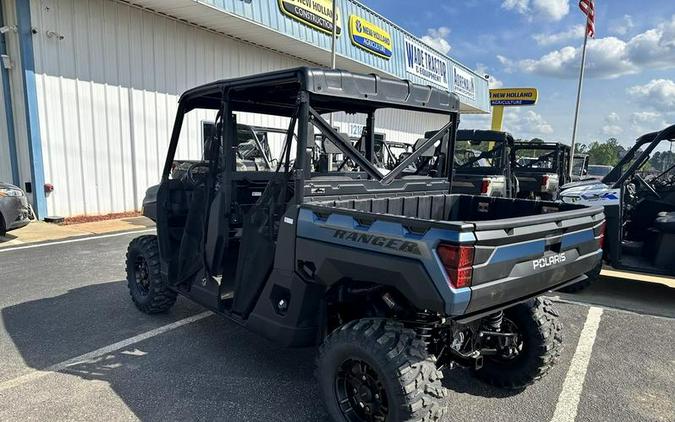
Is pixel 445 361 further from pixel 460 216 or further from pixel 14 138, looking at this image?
pixel 14 138

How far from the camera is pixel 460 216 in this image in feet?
12.9

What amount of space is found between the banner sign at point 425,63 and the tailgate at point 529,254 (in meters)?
17.3

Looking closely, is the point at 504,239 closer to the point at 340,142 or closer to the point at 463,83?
the point at 340,142

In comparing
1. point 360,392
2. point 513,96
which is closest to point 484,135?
point 360,392

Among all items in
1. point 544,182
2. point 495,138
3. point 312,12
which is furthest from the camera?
point 312,12

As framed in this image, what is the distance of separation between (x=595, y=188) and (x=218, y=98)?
499 cm

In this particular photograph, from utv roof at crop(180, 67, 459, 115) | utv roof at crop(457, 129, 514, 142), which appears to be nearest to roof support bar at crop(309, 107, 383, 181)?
utv roof at crop(180, 67, 459, 115)

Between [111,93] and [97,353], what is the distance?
8.28m

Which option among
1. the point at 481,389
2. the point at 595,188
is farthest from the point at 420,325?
the point at 595,188

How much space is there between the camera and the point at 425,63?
20.7 metres

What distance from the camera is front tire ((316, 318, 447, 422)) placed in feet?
7.49

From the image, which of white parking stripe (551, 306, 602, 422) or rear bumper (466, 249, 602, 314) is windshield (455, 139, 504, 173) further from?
rear bumper (466, 249, 602, 314)

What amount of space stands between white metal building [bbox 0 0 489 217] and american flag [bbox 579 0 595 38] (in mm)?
9619

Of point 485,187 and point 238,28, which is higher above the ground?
point 238,28
